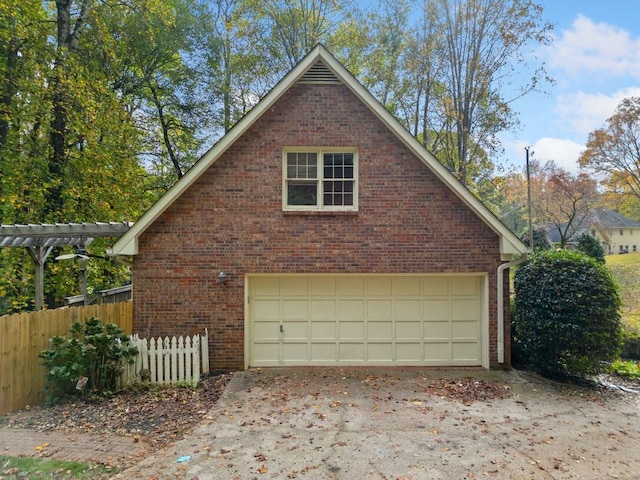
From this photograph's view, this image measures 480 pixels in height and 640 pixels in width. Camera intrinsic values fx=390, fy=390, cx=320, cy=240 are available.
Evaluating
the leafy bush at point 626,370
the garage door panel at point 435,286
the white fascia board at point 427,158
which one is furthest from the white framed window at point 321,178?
the leafy bush at point 626,370

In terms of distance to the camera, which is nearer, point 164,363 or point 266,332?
point 164,363

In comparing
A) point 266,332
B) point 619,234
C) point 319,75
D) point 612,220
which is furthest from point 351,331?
point 619,234

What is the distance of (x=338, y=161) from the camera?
8898mm

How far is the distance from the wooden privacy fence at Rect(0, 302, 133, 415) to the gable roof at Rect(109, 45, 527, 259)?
5.44 feet

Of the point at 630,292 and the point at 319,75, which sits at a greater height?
the point at 319,75

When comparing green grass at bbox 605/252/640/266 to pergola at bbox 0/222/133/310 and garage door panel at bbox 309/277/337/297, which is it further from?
pergola at bbox 0/222/133/310

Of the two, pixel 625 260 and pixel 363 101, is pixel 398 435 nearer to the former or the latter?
pixel 363 101

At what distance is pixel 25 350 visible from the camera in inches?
274

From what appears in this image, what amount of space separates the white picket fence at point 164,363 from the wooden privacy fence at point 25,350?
1.40 m

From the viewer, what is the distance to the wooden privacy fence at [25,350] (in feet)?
21.6

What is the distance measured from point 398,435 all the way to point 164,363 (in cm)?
491

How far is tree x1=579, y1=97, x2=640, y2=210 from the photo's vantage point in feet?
87.9

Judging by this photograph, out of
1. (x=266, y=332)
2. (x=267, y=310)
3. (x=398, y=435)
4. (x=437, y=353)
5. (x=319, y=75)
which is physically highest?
(x=319, y=75)

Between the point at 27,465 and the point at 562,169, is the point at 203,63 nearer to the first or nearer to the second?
the point at 27,465
